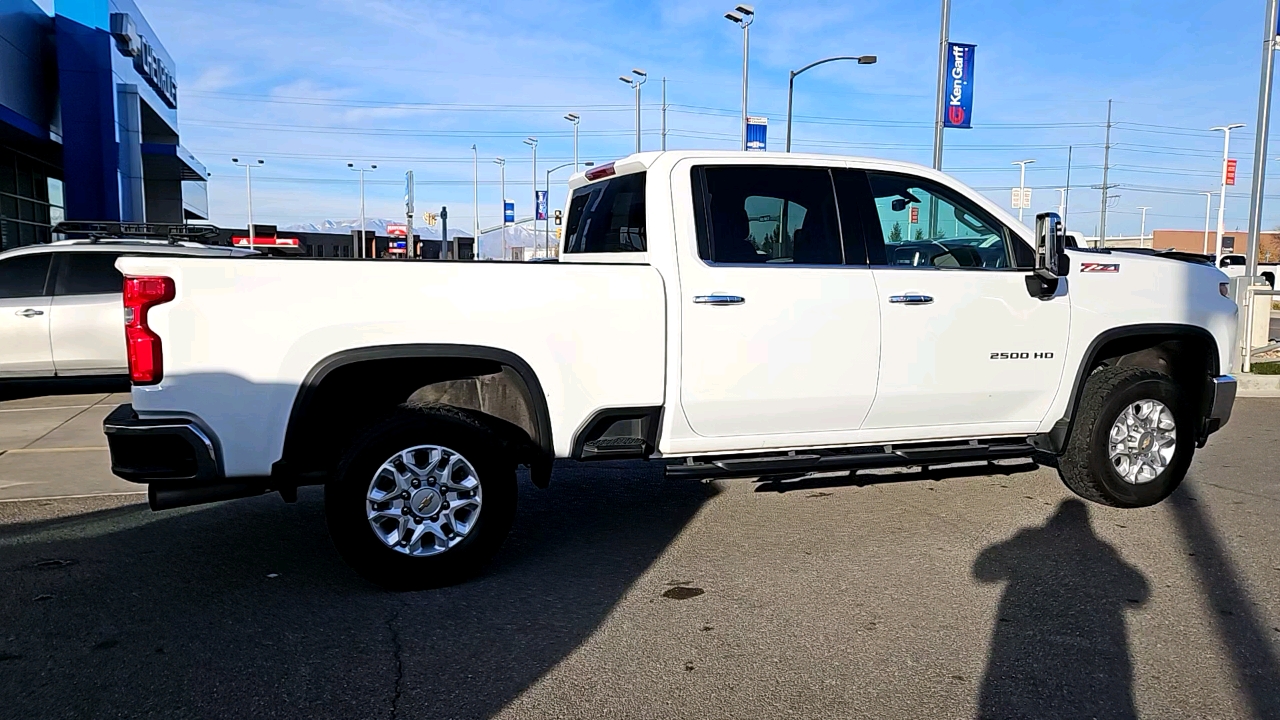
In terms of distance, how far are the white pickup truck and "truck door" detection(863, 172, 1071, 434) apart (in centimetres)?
1

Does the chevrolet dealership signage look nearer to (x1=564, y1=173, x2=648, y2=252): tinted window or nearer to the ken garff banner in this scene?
the ken garff banner

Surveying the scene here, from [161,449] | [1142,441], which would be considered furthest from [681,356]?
[1142,441]

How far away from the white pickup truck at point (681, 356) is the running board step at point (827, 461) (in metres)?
0.02

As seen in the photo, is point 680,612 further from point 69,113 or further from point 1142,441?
point 69,113

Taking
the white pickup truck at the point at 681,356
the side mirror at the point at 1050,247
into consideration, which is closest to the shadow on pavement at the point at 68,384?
the white pickup truck at the point at 681,356

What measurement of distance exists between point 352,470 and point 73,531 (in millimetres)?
2315

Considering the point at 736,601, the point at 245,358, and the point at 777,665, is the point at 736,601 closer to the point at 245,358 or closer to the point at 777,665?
the point at 777,665

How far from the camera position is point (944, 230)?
557cm

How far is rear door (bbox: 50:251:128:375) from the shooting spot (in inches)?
396

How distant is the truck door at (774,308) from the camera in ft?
15.9

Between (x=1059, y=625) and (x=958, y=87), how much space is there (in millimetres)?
14080

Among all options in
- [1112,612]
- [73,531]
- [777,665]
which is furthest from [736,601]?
[73,531]

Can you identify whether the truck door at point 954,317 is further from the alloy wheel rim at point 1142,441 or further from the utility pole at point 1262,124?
the utility pole at point 1262,124

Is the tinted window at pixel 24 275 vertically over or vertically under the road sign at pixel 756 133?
under
